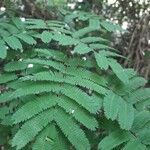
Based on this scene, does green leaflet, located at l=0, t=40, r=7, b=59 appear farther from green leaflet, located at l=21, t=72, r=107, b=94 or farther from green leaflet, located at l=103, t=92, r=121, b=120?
green leaflet, located at l=103, t=92, r=121, b=120

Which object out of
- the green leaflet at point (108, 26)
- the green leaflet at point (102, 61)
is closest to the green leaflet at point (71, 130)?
the green leaflet at point (102, 61)

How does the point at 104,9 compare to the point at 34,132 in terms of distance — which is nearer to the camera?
the point at 34,132

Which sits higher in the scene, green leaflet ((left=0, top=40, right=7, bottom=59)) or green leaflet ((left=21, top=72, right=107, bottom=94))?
green leaflet ((left=0, top=40, right=7, bottom=59))

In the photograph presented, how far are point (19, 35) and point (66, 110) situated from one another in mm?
811

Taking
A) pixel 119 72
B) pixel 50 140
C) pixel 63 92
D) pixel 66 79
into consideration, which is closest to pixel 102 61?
pixel 119 72

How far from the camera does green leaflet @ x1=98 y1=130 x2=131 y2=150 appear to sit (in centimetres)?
216

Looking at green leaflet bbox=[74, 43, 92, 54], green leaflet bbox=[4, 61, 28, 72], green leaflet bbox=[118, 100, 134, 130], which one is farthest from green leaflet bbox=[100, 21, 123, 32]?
green leaflet bbox=[118, 100, 134, 130]

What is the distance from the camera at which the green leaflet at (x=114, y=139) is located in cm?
216

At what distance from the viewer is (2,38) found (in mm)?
2662

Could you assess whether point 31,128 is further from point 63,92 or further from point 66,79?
point 66,79

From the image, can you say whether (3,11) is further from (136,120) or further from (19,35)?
(136,120)

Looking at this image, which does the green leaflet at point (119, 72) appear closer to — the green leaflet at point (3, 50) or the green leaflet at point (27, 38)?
the green leaflet at point (27, 38)

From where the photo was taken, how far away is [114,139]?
86.7 inches

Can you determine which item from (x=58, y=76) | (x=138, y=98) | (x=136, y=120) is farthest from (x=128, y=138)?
(x=58, y=76)
